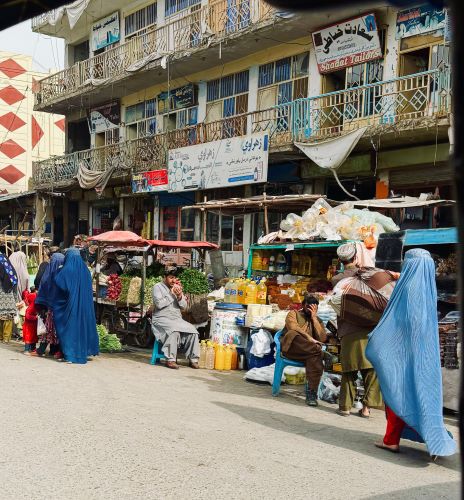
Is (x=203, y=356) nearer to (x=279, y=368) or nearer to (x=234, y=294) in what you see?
(x=234, y=294)

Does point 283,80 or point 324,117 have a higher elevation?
point 283,80

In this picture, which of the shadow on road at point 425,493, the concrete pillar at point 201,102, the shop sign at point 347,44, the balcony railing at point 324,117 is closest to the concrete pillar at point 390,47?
the shop sign at point 347,44

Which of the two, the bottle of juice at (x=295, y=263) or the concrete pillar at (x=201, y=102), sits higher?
the concrete pillar at (x=201, y=102)

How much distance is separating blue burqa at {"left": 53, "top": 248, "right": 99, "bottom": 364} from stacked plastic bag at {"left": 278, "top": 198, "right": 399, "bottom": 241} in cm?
329

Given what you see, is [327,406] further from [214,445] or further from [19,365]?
[19,365]

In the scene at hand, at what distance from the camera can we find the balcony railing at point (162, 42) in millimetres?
15570

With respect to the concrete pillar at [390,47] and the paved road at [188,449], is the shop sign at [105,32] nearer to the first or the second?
the concrete pillar at [390,47]

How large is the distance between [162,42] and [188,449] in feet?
52.4

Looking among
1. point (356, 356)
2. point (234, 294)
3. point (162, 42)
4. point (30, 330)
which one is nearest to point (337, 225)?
point (234, 294)

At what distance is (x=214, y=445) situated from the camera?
477 cm

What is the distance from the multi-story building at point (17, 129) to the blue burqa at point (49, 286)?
1938cm

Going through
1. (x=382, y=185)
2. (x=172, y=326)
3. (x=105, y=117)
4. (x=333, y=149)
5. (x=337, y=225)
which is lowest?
(x=172, y=326)

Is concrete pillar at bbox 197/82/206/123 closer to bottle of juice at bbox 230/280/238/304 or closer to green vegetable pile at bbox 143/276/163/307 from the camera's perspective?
green vegetable pile at bbox 143/276/163/307

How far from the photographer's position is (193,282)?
1035 centimetres
